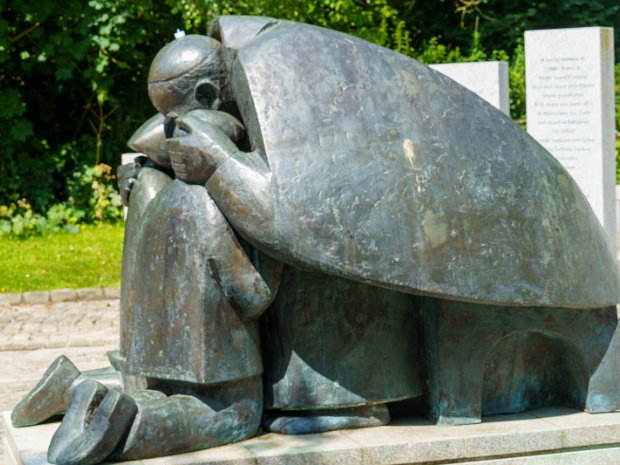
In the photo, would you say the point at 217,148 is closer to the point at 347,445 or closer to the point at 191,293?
the point at 191,293

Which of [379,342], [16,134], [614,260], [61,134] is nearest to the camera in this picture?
[379,342]

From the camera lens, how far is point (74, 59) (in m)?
15.4

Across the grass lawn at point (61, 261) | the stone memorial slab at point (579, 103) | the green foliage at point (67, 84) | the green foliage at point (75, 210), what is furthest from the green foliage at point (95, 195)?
the stone memorial slab at point (579, 103)

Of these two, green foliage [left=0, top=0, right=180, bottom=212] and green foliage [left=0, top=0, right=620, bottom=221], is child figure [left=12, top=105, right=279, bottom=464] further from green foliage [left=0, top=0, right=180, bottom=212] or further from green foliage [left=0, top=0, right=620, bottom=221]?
green foliage [left=0, top=0, right=180, bottom=212]

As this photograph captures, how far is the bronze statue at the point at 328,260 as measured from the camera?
379 centimetres

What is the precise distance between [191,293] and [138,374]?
14.2 inches

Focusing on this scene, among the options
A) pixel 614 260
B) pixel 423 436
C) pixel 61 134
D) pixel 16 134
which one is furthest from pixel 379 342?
pixel 61 134

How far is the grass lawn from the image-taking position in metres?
11.0

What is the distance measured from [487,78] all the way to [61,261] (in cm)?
447

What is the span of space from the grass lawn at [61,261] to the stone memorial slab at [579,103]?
4.32 m

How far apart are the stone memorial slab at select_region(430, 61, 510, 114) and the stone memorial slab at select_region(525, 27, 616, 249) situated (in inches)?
12.8

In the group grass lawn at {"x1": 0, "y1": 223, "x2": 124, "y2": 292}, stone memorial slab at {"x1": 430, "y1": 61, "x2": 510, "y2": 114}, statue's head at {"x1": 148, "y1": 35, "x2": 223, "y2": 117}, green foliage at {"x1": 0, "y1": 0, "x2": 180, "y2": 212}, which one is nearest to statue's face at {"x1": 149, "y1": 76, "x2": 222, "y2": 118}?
statue's head at {"x1": 148, "y1": 35, "x2": 223, "y2": 117}

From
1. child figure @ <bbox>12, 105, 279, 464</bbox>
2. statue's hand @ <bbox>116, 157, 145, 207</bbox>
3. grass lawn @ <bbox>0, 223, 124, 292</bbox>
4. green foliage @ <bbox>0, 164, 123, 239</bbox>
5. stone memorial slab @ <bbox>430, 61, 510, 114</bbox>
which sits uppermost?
stone memorial slab @ <bbox>430, 61, 510, 114</bbox>

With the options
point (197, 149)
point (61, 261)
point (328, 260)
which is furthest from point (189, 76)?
point (61, 261)
